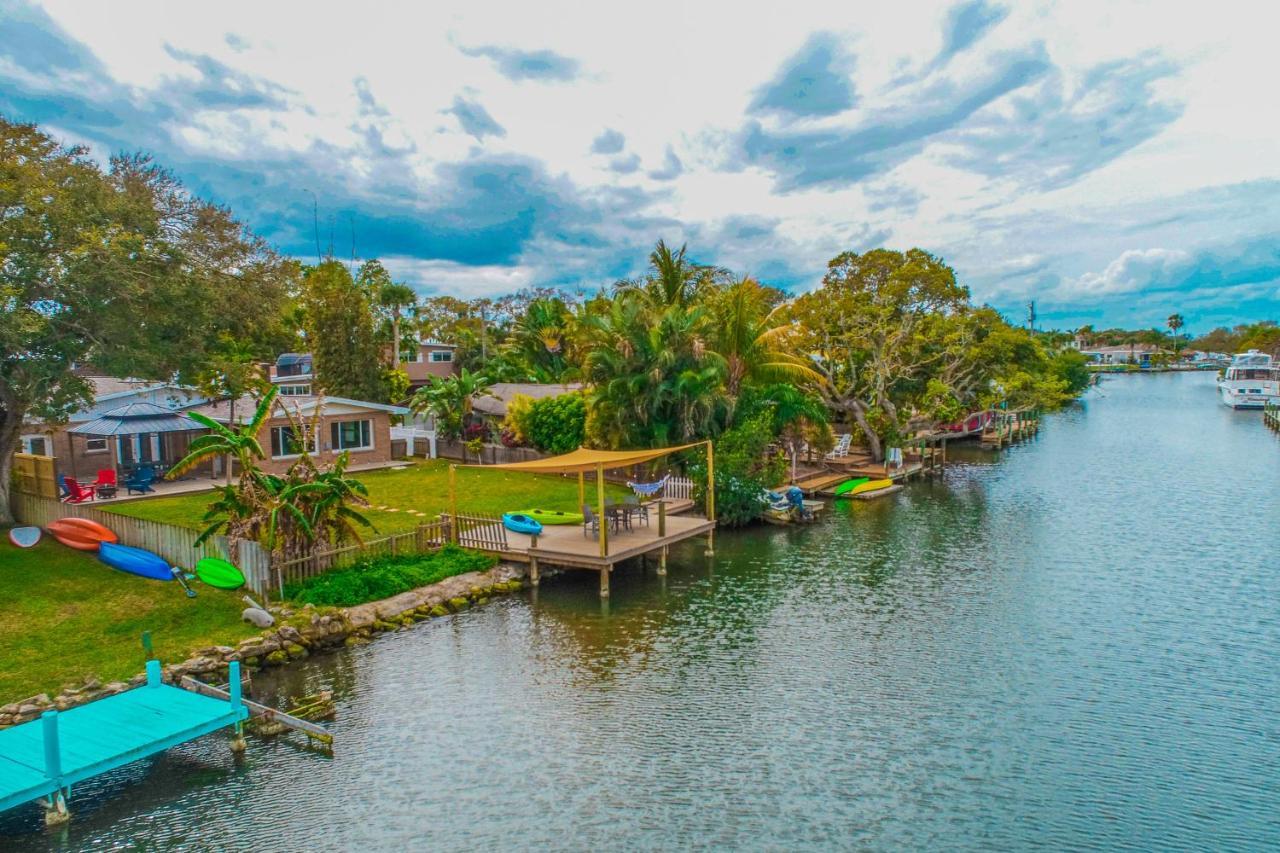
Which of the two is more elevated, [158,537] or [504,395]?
[504,395]

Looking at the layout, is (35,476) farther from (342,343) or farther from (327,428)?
(342,343)

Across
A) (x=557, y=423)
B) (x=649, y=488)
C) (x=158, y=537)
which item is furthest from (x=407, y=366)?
(x=158, y=537)

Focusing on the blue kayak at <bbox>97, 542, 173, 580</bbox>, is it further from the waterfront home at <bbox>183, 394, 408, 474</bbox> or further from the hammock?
the hammock

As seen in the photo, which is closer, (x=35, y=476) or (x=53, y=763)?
(x=53, y=763)

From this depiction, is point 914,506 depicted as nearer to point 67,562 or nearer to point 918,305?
point 918,305

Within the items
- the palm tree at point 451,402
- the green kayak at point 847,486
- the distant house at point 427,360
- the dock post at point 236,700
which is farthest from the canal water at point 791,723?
the distant house at point 427,360

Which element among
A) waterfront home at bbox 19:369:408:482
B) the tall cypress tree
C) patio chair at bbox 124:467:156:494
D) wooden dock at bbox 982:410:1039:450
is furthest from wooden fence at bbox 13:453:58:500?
wooden dock at bbox 982:410:1039:450
